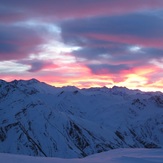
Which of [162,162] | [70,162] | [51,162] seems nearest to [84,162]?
[70,162]

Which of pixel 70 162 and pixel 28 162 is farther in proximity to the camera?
pixel 70 162

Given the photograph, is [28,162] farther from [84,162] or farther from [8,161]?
[84,162]

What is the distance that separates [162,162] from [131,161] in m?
2.17

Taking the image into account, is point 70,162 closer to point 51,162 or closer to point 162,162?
point 51,162

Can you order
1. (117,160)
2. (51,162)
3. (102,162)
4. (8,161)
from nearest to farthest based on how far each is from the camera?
(8,161), (51,162), (102,162), (117,160)

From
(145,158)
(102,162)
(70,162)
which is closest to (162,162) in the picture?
(145,158)

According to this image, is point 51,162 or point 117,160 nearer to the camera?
point 51,162

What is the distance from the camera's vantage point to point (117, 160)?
86.1ft

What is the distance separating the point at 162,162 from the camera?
25344mm

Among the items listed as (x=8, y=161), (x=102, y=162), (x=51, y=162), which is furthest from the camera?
(x=102, y=162)

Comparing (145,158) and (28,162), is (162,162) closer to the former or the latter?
(145,158)

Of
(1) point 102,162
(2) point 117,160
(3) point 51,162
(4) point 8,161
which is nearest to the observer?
(4) point 8,161

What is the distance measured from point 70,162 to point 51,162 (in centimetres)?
154

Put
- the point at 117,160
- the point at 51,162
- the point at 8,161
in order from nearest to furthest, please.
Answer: the point at 8,161 → the point at 51,162 → the point at 117,160
